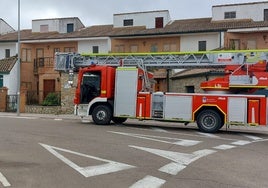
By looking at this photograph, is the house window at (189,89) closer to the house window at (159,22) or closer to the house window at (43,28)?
the house window at (159,22)

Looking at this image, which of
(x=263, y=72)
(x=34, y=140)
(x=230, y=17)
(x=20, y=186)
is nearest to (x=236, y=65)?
(x=263, y=72)

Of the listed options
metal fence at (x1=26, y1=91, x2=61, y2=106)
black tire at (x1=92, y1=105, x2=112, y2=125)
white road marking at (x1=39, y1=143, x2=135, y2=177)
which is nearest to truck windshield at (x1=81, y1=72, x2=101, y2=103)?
black tire at (x1=92, y1=105, x2=112, y2=125)

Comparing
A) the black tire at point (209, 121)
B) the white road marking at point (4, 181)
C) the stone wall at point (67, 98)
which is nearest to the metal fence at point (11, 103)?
the stone wall at point (67, 98)

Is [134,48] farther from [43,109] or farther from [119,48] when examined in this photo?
[43,109]

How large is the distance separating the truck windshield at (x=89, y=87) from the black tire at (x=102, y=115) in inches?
25.5

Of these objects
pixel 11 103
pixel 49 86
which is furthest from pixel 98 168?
pixel 49 86

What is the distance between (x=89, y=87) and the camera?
65.2 ft

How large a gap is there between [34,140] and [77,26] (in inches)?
1393

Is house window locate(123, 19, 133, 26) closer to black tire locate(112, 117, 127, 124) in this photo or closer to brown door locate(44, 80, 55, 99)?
brown door locate(44, 80, 55, 99)

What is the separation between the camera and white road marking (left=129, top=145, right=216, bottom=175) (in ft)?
28.4

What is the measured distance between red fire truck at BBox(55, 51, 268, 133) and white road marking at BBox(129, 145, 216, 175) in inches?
216

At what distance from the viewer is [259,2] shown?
3831 cm

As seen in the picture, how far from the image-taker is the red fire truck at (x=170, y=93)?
1658 centimetres

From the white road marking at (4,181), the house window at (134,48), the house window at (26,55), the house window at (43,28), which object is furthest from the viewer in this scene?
the house window at (43,28)
